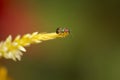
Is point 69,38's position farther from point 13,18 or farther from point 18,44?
point 18,44

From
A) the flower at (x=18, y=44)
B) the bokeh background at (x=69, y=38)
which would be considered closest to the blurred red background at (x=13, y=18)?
the bokeh background at (x=69, y=38)

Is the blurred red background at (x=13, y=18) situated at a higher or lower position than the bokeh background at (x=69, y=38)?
higher

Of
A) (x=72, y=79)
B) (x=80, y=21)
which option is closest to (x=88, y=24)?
(x=80, y=21)

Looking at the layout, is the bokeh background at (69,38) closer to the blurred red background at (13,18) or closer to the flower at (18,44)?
the blurred red background at (13,18)

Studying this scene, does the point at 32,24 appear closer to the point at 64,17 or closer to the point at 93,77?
the point at 64,17

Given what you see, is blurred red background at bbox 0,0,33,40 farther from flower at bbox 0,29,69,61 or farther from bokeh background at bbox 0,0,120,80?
flower at bbox 0,29,69,61

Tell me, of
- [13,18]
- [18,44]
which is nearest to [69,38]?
[13,18]

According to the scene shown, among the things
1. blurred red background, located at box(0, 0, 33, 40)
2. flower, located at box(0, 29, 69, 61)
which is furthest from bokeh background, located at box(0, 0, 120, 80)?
flower, located at box(0, 29, 69, 61)

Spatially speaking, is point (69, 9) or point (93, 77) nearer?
point (93, 77)
